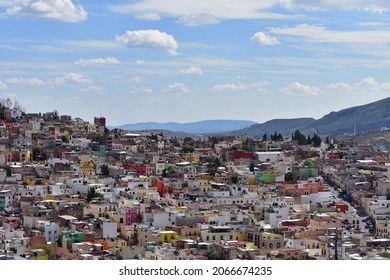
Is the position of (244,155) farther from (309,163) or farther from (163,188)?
(163,188)

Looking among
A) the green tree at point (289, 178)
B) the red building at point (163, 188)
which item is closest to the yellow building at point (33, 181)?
the red building at point (163, 188)

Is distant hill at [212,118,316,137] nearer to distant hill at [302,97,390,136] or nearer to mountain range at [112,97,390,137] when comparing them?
mountain range at [112,97,390,137]

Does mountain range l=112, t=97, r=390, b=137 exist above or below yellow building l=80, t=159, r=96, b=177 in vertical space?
above

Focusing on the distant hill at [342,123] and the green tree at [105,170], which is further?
the distant hill at [342,123]

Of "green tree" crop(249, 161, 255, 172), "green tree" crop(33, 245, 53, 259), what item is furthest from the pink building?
"green tree" crop(249, 161, 255, 172)

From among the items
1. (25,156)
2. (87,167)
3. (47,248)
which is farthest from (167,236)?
(25,156)

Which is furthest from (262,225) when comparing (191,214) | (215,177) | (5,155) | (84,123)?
(84,123)

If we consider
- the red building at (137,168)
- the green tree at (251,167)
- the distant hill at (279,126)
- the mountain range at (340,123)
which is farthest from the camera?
the mountain range at (340,123)

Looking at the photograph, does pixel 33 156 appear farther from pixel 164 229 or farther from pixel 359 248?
pixel 359 248

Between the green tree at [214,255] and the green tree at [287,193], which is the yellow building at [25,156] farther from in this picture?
the green tree at [214,255]
